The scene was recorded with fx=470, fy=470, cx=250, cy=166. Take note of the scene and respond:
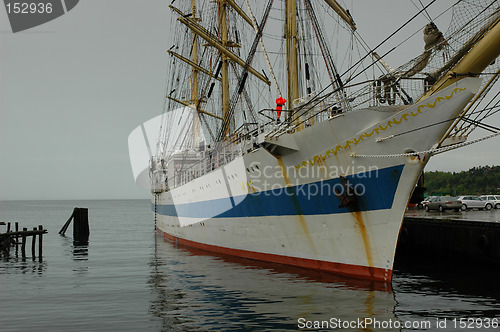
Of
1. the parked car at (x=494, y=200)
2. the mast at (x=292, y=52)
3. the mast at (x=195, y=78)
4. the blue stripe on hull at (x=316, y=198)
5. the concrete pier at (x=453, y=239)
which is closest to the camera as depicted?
the blue stripe on hull at (x=316, y=198)

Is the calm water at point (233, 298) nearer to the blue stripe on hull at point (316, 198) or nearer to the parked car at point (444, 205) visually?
the blue stripe on hull at point (316, 198)

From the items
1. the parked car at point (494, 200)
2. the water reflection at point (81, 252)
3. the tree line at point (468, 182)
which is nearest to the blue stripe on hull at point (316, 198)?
the water reflection at point (81, 252)

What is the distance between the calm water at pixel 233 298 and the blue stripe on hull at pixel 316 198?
2201mm

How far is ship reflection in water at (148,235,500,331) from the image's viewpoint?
11172mm

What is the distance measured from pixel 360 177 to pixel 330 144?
1548 mm

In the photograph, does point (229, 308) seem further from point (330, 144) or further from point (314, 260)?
point (330, 144)

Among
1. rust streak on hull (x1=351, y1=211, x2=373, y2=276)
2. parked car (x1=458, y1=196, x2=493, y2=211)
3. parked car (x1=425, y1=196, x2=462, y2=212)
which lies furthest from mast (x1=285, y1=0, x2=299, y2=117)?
parked car (x1=458, y1=196, x2=493, y2=211)

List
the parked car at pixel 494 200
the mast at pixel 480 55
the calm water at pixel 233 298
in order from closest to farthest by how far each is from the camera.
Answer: the calm water at pixel 233 298 → the mast at pixel 480 55 → the parked car at pixel 494 200

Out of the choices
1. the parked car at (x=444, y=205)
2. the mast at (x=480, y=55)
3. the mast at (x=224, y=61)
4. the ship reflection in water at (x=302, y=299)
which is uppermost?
the mast at (x=224, y=61)

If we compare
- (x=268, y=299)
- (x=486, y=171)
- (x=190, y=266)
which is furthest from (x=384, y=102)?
(x=486, y=171)

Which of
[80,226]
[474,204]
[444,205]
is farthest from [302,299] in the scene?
[474,204]

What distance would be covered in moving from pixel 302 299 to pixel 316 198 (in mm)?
3937

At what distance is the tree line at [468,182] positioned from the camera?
92.6m

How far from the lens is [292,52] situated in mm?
19781
